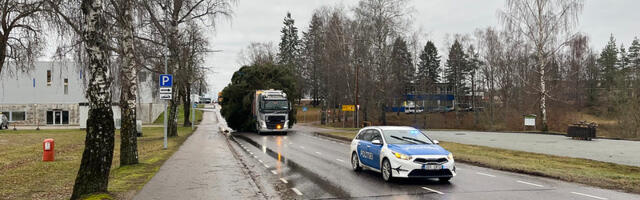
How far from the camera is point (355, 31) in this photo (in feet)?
160

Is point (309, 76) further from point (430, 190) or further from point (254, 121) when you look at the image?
point (430, 190)

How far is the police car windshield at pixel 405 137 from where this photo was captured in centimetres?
1192

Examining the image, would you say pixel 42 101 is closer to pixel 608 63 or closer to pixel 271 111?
pixel 271 111

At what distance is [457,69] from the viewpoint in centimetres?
6981

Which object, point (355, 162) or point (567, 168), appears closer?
point (355, 162)

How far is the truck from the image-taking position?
35.8 m

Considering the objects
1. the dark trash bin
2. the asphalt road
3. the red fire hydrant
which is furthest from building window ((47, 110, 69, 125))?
the dark trash bin

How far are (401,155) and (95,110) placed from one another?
6647mm

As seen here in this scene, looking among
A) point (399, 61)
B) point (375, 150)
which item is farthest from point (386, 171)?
Result: point (399, 61)

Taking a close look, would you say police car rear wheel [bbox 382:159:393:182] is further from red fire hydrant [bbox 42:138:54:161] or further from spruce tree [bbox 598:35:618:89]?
spruce tree [bbox 598:35:618:89]

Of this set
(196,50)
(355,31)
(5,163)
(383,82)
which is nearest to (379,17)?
(355,31)

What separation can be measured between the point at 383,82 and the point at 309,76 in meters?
27.5

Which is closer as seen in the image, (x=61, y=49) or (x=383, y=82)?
(x=61, y=49)

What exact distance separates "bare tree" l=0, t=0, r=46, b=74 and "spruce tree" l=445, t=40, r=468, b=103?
5851cm
